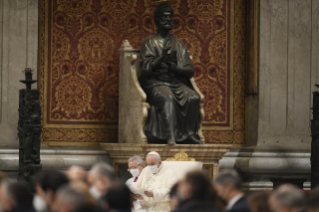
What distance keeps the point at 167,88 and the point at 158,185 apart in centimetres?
196

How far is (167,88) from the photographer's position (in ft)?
34.4

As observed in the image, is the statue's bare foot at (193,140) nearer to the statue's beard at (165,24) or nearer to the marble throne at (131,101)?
the marble throne at (131,101)

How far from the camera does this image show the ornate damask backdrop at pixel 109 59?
37.4 ft

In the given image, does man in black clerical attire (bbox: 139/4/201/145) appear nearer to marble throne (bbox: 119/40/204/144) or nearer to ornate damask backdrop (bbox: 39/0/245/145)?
marble throne (bbox: 119/40/204/144)

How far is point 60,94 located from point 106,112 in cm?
74

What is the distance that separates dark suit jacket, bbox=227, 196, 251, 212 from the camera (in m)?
5.46

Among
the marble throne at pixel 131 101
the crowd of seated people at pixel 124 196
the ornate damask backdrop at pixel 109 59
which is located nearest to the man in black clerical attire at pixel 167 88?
the marble throne at pixel 131 101

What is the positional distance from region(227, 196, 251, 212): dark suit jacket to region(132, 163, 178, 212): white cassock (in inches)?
126

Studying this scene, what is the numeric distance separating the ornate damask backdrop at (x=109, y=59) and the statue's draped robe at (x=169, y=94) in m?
0.99

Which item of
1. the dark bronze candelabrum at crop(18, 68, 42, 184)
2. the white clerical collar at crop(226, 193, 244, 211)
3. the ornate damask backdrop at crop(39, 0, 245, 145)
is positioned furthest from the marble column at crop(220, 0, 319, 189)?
the white clerical collar at crop(226, 193, 244, 211)

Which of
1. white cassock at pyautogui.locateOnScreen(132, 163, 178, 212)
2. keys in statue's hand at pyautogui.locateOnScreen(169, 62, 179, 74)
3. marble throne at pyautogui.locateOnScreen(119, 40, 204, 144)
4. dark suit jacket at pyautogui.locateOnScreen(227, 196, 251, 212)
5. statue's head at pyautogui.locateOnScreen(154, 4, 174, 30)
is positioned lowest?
white cassock at pyautogui.locateOnScreen(132, 163, 178, 212)

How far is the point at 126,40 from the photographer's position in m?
11.1

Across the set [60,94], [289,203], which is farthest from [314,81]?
[289,203]

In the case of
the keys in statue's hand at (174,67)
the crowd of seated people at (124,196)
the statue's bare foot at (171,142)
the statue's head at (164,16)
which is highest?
the statue's head at (164,16)
